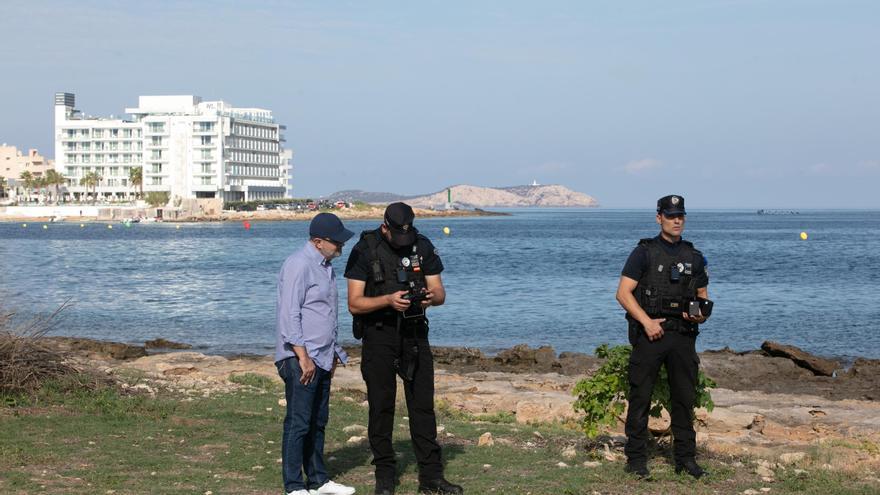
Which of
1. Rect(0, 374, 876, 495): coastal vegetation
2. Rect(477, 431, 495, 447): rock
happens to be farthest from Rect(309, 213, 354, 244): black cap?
Rect(477, 431, 495, 447): rock

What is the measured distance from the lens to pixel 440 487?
8.55m

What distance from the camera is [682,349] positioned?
8906 millimetres

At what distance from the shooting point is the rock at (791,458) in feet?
33.2

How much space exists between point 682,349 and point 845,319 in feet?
95.4

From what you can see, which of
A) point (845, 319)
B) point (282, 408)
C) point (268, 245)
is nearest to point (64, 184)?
point (268, 245)

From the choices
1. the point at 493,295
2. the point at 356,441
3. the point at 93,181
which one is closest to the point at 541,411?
the point at 356,441

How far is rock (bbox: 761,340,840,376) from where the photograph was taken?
22562 millimetres

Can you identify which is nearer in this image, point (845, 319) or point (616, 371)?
point (616, 371)

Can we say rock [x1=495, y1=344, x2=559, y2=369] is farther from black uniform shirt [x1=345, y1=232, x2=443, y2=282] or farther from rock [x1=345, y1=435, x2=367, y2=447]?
black uniform shirt [x1=345, y1=232, x2=443, y2=282]

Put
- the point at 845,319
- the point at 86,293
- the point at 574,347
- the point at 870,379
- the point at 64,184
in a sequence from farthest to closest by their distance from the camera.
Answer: the point at 64,184
the point at 86,293
the point at 845,319
the point at 574,347
the point at 870,379

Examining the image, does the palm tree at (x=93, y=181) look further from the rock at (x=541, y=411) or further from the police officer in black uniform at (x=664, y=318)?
the police officer in black uniform at (x=664, y=318)

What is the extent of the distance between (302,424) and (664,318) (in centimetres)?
304

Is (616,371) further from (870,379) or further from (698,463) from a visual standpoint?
(870,379)

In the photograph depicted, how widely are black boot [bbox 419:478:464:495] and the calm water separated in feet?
25.5
